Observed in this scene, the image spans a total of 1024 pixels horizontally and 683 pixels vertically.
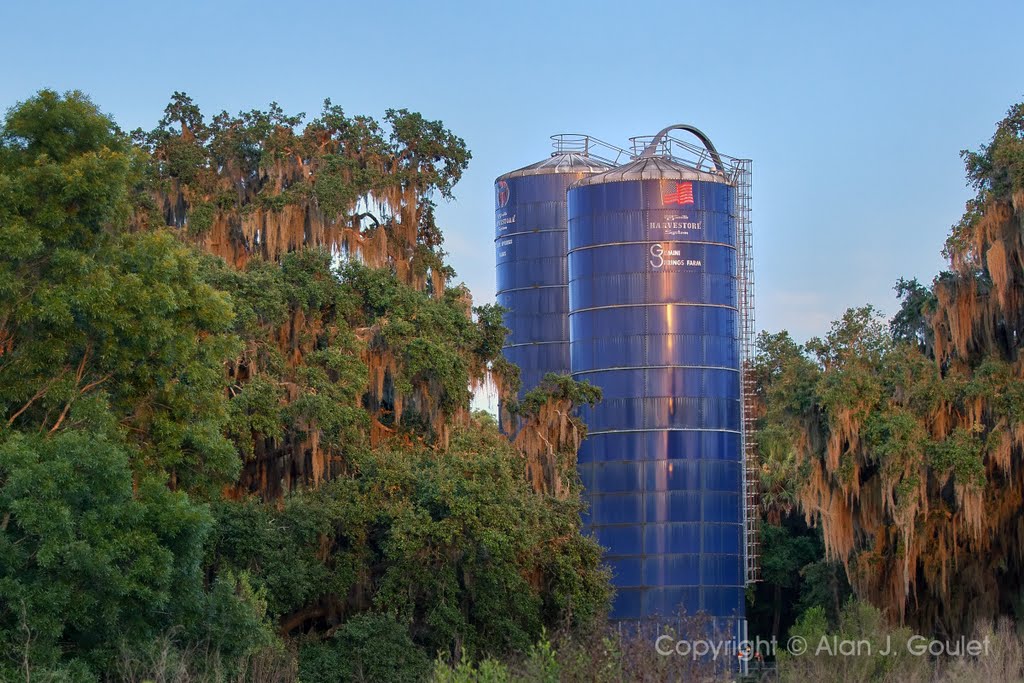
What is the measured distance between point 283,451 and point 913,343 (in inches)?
644

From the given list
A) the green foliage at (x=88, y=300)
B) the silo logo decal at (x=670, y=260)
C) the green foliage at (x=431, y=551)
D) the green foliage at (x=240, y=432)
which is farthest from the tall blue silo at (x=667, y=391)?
the green foliage at (x=88, y=300)

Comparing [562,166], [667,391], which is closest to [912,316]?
[667,391]

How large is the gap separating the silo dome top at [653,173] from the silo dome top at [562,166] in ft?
23.8

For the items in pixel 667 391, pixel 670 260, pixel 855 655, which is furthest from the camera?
pixel 670 260

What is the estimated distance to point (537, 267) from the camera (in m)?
58.2

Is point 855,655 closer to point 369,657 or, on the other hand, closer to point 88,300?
point 369,657

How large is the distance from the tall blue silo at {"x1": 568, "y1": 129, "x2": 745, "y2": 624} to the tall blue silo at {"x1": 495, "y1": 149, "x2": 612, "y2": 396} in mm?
7995

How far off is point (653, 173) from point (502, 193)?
36.7ft

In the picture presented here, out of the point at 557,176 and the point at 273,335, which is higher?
the point at 557,176

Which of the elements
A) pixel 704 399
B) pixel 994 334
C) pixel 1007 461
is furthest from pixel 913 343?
pixel 704 399

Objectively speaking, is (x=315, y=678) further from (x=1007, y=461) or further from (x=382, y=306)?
(x=1007, y=461)

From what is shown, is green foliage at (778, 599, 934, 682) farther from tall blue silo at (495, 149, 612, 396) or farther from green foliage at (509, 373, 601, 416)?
tall blue silo at (495, 149, 612, 396)

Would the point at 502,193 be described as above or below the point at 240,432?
above

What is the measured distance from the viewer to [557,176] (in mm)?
58188
